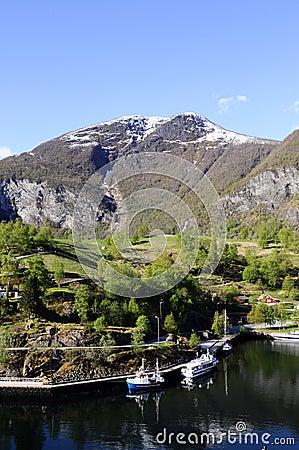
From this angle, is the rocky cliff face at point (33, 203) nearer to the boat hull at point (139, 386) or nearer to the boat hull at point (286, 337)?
the boat hull at point (286, 337)

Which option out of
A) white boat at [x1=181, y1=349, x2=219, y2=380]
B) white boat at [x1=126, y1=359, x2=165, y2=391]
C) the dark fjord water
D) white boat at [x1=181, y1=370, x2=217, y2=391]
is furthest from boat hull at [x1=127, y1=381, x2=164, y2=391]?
white boat at [x1=181, y1=349, x2=219, y2=380]

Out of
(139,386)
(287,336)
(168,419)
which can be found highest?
(139,386)

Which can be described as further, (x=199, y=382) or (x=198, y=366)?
(x=198, y=366)

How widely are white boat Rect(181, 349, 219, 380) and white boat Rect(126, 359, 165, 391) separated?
3534mm

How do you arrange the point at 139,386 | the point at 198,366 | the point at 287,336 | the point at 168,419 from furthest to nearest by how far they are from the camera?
the point at 287,336 → the point at 198,366 → the point at 139,386 → the point at 168,419

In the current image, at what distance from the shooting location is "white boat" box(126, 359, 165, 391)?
43.4 m

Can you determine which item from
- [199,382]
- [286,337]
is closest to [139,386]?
[199,382]

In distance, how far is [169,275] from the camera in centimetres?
7331

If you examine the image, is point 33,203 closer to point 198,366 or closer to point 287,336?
point 287,336

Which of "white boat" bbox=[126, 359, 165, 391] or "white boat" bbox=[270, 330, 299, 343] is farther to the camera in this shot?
"white boat" bbox=[270, 330, 299, 343]

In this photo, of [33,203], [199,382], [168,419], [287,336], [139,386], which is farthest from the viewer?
[33,203]

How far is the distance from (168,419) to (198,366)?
14082 mm

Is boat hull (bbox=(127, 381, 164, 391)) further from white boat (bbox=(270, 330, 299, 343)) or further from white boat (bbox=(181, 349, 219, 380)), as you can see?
white boat (bbox=(270, 330, 299, 343))

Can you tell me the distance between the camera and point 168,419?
35594 mm
